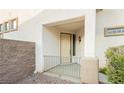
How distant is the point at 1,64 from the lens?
8.00 meters

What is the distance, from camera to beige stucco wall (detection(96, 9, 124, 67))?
8.52 metres

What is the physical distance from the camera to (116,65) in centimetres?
505

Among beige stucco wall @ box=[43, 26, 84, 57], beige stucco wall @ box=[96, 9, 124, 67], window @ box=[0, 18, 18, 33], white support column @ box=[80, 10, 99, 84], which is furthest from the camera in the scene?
window @ box=[0, 18, 18, 33]

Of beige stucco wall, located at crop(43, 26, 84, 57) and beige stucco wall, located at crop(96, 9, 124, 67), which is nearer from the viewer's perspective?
beige stucco wall, located at crop(96, 9, 124, 67)

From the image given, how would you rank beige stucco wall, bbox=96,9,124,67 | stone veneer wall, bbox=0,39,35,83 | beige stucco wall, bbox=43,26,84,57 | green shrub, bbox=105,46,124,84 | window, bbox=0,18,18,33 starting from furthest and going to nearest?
window, bbox=0,18,18,33 → beige stucco wall, bbox=43,26,84,57 → beige stucco wall, bbox=96,9,124,67 → stone veneer wall, bbox=0,39,35,83 → green shrub, bbox=105,46,124,84

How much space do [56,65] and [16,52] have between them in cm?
294

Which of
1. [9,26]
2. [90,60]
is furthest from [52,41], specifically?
[9,26]

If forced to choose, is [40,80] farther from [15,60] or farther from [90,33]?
[90,33]

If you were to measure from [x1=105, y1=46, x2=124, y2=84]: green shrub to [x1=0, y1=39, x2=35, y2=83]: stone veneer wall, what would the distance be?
548cm

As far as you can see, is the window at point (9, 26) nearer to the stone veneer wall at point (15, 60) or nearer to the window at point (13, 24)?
the window at point (13, 24)

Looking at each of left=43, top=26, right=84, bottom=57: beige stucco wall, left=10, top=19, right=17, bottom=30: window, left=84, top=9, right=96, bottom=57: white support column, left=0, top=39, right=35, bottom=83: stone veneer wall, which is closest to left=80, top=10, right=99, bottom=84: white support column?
left=84, top=9, right=96, bottom=57: white support column

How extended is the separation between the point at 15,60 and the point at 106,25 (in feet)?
18.7

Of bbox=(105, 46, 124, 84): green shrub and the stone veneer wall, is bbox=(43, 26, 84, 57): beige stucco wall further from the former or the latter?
bbox=(105, 46, 124, 84): green shrub
